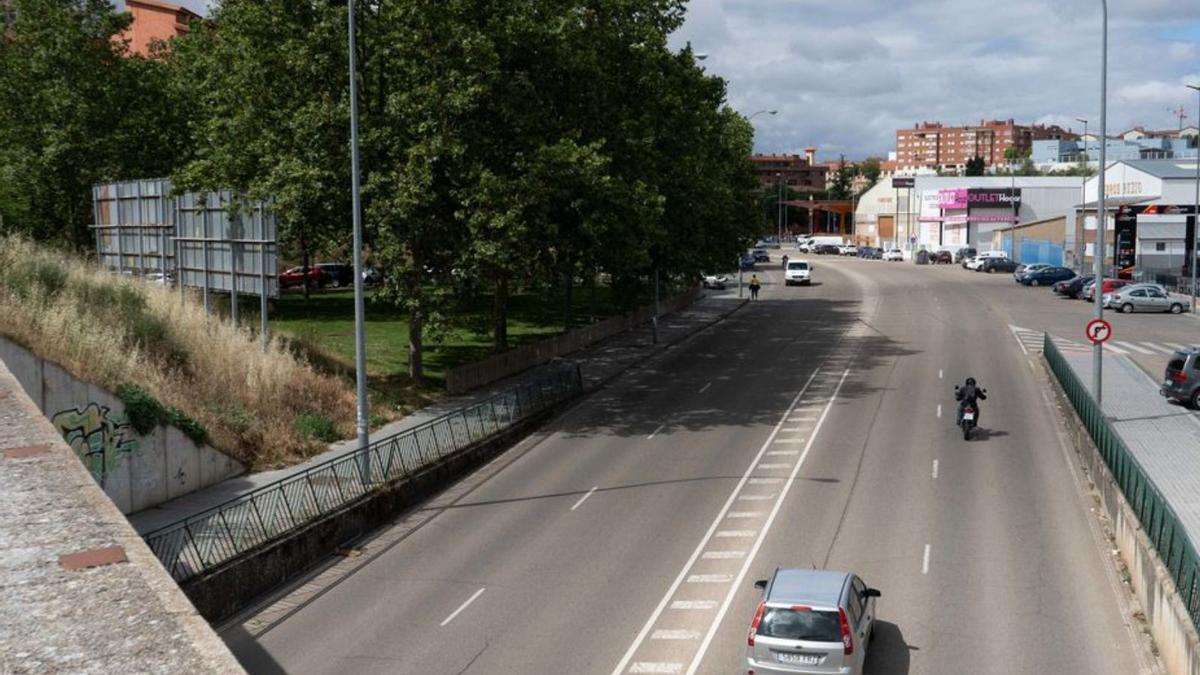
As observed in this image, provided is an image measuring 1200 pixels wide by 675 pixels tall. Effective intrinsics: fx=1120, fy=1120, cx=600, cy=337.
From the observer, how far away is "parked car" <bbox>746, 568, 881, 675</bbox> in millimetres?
13922

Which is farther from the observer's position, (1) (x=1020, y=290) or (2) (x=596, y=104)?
(1) (x=1020, y=290)

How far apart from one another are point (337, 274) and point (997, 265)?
52517 millimetres

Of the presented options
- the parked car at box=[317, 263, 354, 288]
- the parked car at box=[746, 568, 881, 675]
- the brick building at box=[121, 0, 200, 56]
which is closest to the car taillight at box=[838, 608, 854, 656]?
the parked car at box=[746, 568, 881, 675]

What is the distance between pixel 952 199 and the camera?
11469cm

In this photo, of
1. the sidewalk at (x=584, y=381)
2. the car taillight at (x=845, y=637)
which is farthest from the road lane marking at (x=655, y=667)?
the sidewalk at (x=584, y=381)

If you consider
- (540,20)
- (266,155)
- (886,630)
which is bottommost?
(886,630)

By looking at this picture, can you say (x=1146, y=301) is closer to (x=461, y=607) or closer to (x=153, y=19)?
(x=461, y=607)

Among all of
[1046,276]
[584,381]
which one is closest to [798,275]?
[1046,276]

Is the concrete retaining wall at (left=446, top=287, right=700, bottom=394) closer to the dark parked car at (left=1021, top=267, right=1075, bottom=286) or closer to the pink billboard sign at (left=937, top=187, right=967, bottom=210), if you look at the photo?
the dark parked car at (left=1021, top=267, right=1075, bottom=286)

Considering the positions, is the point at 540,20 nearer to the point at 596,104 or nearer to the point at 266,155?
the point at 596,104

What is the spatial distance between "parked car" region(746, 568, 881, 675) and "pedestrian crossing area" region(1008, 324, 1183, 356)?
33.0 meters

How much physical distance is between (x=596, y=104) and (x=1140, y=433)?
760 inches

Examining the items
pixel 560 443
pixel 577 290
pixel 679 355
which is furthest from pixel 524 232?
pixel 577 290

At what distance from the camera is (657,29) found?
135 feet
